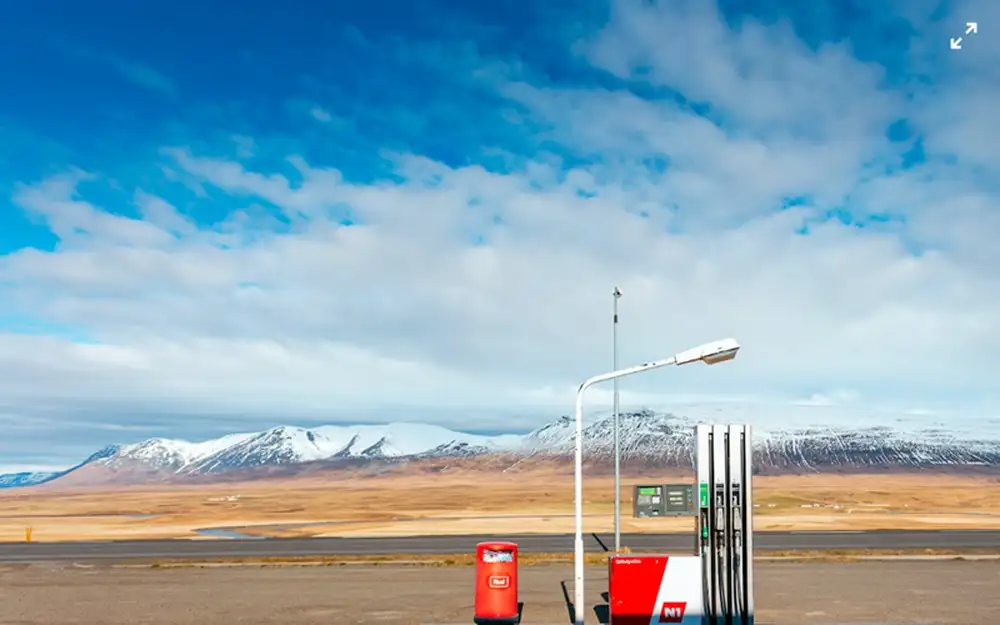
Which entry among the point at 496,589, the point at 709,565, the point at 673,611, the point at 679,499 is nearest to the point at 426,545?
the point at 496,589

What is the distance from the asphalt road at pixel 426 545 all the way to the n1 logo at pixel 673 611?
18.2 metres

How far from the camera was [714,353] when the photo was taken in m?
15.1

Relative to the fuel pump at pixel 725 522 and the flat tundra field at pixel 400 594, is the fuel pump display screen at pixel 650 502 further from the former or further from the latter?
the flat tundra field at pixel 400 594

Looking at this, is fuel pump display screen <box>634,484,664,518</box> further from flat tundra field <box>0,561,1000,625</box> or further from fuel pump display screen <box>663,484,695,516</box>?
flat tundra field <box>0,561,1000,625</box>

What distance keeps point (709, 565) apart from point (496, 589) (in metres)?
4.59

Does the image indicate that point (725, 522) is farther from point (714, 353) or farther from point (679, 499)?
point (714, 353)

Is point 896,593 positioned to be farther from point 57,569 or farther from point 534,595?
point 57,569

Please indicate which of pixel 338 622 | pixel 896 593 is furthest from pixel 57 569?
pixel 896 593

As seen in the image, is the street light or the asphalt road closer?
the street light

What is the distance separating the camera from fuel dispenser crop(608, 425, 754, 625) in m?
15.9

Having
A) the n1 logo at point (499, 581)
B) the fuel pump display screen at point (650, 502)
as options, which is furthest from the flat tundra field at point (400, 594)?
the fuel pump display screen at point (650, 502)

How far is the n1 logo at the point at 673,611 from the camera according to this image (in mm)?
16125

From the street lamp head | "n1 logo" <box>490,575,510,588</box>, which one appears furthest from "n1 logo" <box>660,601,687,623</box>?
the street lamp head

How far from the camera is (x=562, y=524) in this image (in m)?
56.1
